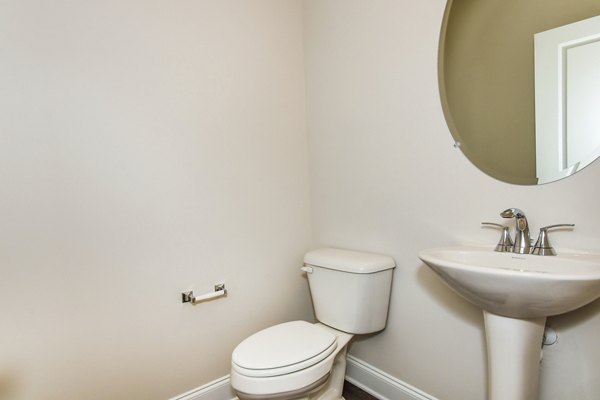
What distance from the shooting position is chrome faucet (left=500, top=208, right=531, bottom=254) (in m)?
1.09

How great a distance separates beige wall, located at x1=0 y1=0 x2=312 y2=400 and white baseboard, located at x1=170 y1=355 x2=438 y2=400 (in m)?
0.06

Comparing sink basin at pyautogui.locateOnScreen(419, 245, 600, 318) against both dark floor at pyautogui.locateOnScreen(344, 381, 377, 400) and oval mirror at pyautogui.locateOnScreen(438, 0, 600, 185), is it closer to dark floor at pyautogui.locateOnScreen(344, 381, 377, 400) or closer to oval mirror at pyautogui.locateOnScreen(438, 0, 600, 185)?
oval mirror at pyautogui.locateOnScreen(438, 0, 600, 185)

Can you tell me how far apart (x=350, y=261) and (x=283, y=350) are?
485 millimetres

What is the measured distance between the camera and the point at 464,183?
4.23 feet

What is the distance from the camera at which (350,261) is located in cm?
153

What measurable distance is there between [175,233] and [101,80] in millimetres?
689

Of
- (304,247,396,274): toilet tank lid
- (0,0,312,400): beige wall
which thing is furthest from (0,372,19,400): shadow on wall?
(304,247,396,274): toilet tank lid

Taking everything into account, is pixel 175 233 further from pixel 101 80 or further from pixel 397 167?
pixel 397 167

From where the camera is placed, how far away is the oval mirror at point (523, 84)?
3.46 feet

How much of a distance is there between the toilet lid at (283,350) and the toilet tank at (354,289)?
0.53 feet

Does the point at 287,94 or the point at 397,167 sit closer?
the point at 397,167

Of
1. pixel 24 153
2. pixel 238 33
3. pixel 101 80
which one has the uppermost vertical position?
pixel 238 33

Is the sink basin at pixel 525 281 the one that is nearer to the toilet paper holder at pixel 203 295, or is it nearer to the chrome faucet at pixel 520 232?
the chrome faucet at pixel 520 232

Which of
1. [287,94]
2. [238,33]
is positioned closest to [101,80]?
[238,33]
